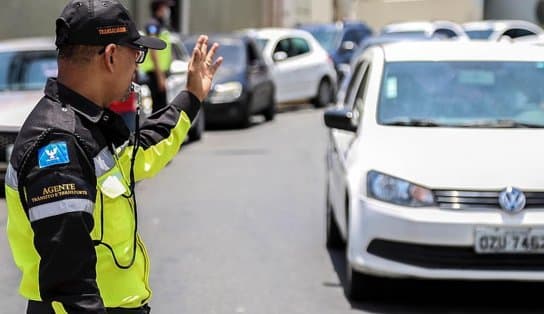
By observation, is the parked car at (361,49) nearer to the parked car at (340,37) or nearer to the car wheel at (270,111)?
the parked car at (340,37)

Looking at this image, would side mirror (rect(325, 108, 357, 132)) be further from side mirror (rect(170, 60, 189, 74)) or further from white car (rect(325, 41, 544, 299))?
side mirror (rect(170, 60, 189, 74))

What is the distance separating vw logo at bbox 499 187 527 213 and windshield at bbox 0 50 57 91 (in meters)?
6.81

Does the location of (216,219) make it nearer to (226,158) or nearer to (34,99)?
Answer: (34,99)

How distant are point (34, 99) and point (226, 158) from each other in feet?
12.2

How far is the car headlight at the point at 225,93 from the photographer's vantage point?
58.2 ft

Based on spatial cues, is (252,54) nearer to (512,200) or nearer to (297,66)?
(297,66)

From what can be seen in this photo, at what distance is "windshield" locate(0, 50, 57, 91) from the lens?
11852 millimetres

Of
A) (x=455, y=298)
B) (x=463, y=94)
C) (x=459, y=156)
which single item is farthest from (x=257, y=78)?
(x=459, y=156)

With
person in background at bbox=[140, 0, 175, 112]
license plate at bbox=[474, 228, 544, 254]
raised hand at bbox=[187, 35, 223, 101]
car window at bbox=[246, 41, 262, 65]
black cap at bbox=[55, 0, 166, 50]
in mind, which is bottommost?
car window at bbox=[246, 41, 262, 65]

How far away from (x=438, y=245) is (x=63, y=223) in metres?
3.82

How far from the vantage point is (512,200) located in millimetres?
6062

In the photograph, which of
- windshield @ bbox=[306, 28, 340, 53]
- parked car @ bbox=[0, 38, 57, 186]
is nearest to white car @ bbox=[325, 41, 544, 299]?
parked car @ bbox=[0, 38, 57, 186]

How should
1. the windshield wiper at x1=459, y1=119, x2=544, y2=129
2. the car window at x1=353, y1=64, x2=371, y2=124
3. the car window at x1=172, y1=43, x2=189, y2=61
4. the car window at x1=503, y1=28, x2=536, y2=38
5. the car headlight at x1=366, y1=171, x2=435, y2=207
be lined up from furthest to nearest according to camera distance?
the car window at x1=503, y1=28, x2=536, y2=38 < the car window at x1=172, y1=43, x2=189, y2=61 < the car window at x1=353, y1=64, x2=371, y2=124 < the windshield wiper at x1=459, y1=119, x2=544, y2=129 < the car headlight at x1=366, y1=171, x2=435, y2=207

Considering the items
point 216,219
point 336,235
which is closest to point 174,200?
point 216,219
